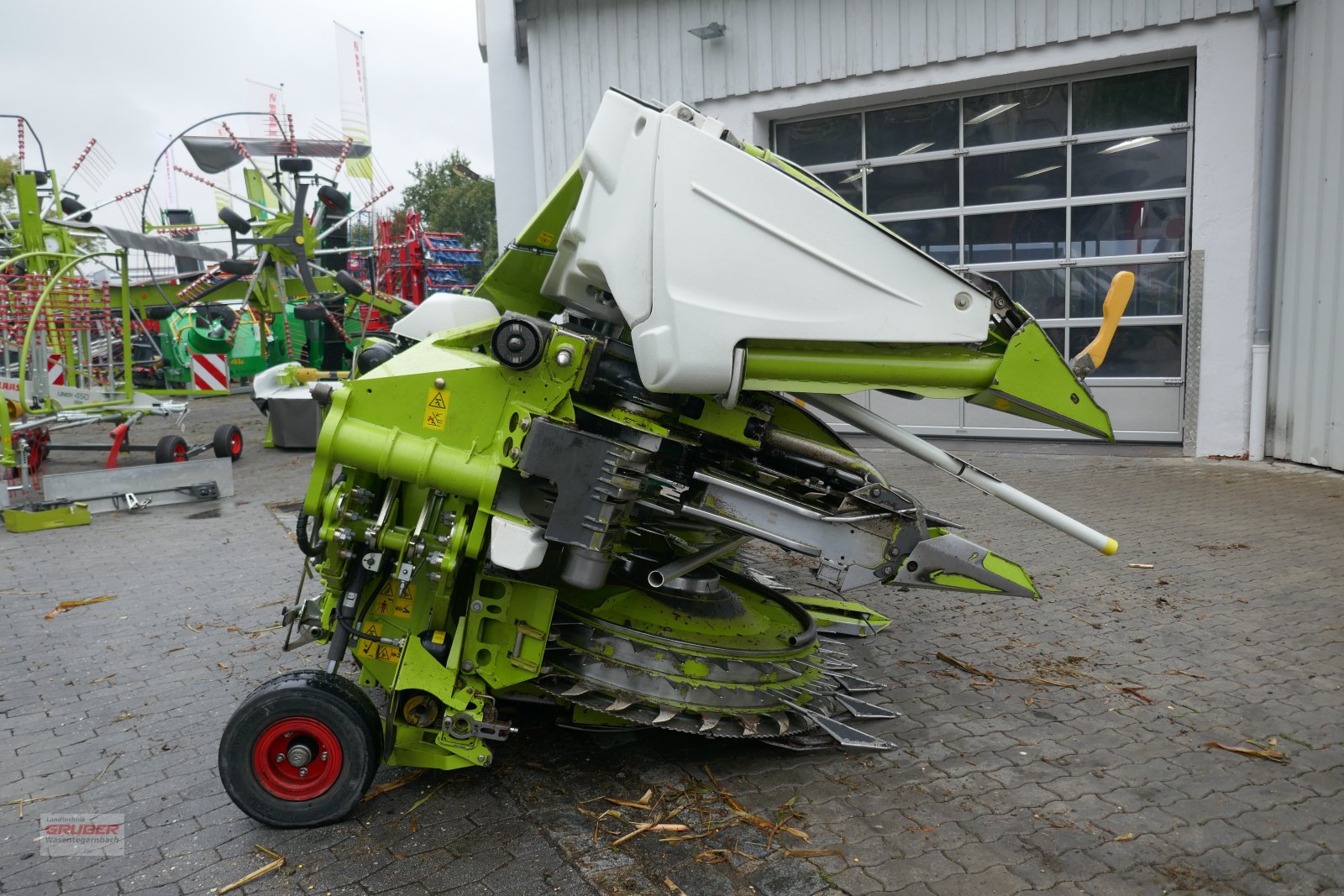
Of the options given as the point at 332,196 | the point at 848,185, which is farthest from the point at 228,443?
the point at 848,185

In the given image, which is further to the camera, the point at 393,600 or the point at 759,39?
the point at 759,39

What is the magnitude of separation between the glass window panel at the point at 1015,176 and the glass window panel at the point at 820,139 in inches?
52.0

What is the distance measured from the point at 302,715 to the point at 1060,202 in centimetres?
891

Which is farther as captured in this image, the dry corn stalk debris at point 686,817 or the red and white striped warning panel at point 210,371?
the red and white striped warning panel at point 210,371

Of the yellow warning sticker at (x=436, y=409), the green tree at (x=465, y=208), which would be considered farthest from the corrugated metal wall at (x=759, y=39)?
the green tree at (x=465, y=208)

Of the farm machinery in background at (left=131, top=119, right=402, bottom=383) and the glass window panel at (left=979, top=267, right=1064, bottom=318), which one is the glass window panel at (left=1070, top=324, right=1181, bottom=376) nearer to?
the glass window panel at (left=979, top=267, right=1064, bottom=318)

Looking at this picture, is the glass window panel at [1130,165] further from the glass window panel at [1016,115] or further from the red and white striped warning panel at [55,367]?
the red and white striped warning panel at [55,367]

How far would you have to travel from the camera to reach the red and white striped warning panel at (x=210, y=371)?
670 inches

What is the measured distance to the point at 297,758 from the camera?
2.97m

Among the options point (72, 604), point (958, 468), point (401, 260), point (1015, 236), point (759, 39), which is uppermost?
point (759, 39)

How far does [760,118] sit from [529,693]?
8804 mm

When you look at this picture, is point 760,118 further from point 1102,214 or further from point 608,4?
point 1102,214

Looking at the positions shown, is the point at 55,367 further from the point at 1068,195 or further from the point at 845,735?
the point at 1068,195

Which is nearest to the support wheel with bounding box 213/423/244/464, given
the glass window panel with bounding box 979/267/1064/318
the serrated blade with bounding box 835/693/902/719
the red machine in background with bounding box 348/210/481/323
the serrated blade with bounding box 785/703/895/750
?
the red machine in background with bounding box 348/210/481/323
